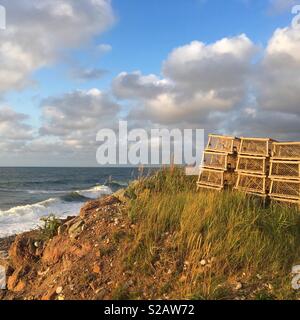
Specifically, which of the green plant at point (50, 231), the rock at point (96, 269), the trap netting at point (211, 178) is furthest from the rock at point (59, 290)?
the trap netting at point (211, 178)

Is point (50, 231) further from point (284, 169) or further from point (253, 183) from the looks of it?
point (284, 169)

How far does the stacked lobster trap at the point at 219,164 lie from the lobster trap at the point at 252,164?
343 millimetres

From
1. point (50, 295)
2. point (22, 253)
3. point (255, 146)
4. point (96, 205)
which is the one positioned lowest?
point (50, 295)

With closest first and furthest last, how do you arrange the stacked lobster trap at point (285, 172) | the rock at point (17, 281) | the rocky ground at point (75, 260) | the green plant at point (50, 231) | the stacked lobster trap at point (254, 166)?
the rocky ground at point (75, 260) < the rock at point (17, 281) < the green plant at point (50, 231) < the stacked lobster trap at point (285, 172) < the stacked lobster trap at point (254, 166)

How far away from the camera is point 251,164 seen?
10.8 m

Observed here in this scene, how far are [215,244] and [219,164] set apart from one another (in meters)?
4.41

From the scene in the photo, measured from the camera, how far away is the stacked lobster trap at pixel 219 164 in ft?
36.3

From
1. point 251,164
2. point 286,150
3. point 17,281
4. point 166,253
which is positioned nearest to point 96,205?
point 17,281

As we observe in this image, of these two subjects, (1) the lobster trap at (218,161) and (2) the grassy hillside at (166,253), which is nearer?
(2) the grassy hillside at (166,253)

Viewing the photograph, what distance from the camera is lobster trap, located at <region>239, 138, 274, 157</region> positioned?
34.8 ft

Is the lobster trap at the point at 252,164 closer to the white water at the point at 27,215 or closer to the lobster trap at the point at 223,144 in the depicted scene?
the lobster trap at the point at 223,144

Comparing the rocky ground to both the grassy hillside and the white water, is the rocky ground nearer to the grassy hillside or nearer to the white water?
the grassy hillside

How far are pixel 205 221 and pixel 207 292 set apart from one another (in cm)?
185
